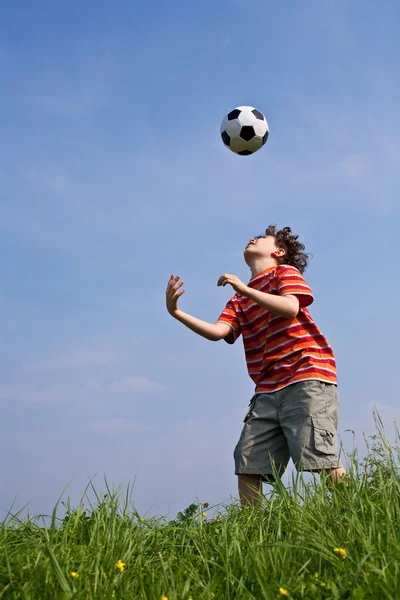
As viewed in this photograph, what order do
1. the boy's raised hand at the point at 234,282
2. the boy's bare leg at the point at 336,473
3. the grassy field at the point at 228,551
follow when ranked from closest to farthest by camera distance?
1. the grassy field at the point at 228,551
2. the boy's bare leg at the point at 336,473
3. the boy's raised hand at the point at 234,282

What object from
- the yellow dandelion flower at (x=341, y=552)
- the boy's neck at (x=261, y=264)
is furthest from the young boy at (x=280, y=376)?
the yellow dandelion flower at (x=341, y=552)

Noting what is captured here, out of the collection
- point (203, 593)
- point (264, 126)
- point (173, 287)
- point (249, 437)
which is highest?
→ point (264, 126)

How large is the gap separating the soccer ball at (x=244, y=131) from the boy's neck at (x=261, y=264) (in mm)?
1210

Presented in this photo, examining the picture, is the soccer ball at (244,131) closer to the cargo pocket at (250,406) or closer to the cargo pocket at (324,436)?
the cargo pocket at (250,406)

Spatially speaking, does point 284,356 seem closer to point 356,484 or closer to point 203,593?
point 356,484

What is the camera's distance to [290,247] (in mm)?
6289

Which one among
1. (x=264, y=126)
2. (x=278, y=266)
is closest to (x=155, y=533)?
(x=278, y=266)

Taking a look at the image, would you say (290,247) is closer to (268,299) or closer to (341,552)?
(268,299)

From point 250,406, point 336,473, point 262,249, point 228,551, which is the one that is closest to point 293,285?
point 262,249

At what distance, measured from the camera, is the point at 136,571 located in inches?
132

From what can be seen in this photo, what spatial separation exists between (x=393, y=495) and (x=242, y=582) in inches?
49.1

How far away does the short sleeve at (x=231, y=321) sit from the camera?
5.95 metres

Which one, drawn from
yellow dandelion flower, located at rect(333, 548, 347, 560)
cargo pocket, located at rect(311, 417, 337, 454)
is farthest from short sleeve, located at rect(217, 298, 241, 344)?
yellow dandelion flower, located at rect(333, 548, 347, 560)

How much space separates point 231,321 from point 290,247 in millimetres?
938
